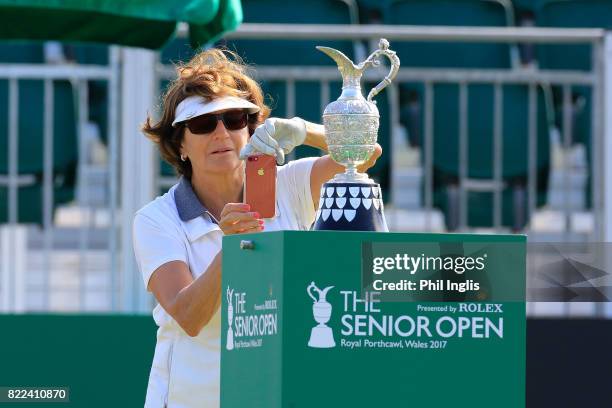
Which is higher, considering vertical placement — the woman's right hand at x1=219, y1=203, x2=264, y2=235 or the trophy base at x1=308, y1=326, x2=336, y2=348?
the woman's right hand at x1=219, y1=203, x2=264, y2=235

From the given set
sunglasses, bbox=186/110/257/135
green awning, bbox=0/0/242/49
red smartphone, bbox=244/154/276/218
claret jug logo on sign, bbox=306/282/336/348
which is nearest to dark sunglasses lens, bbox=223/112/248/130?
sunglasses, bbox=186/110/257/135

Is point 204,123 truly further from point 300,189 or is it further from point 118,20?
point 118,20

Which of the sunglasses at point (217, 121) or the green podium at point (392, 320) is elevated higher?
the sunglasses at point (217, 121)

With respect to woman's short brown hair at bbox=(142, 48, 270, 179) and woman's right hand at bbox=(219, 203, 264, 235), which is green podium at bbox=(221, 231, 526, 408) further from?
woman's short brown hair at bbox=(142, 48, 270, 179)

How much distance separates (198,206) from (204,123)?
0.20 m

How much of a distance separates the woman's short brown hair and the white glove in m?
0.37

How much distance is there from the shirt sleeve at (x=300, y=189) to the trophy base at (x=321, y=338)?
0.99m

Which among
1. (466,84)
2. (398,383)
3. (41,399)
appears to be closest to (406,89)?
(466,84)

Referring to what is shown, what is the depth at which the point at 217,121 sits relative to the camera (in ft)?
12.4

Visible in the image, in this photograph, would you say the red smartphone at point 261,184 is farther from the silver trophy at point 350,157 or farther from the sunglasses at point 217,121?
the sunglasses at point 217,121

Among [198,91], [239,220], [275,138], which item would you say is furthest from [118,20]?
[239,220]

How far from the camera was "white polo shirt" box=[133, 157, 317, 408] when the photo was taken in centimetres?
368

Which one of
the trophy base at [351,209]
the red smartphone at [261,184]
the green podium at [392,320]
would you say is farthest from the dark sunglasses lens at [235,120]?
the green podium at [392,320]

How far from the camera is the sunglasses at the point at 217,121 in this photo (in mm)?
3781
